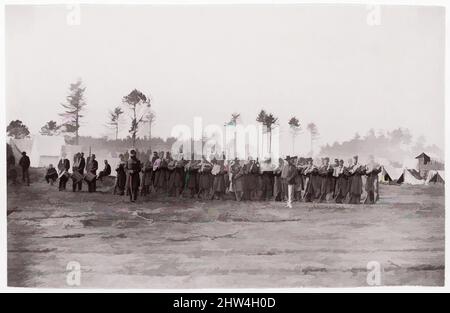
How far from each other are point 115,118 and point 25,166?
1319 mm

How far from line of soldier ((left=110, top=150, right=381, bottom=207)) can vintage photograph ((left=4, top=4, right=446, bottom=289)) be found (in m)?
0.02

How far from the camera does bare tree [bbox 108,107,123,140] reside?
22.6 ft

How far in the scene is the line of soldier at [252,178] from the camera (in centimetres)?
696

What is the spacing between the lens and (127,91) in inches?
271

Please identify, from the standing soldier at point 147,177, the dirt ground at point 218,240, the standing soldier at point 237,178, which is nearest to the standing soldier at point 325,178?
the dirt ground at point 218,240

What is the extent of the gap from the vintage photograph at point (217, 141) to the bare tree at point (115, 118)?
26 millimetres

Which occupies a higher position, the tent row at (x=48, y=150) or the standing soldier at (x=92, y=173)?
the tent row at (x=48, y=150)

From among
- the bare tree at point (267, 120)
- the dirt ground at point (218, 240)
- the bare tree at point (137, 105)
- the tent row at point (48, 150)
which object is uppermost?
the bare tree at point (137, 105)

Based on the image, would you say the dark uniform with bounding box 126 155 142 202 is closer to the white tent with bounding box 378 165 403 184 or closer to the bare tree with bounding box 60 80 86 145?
the bare tree with bounding box 60 80 86 145

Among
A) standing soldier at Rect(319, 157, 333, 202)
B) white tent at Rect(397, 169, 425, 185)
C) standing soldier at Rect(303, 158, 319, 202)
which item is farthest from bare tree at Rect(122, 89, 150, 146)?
white tent at Rect(397, 169, 425, 185)

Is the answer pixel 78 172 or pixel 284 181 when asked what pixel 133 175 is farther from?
pixel 284 181

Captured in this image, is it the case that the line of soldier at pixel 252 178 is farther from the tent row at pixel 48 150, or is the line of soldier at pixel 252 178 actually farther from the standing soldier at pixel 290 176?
the tent row at pixel 48 150

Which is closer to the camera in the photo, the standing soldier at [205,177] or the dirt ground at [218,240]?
the dirt ground at [218,240]
